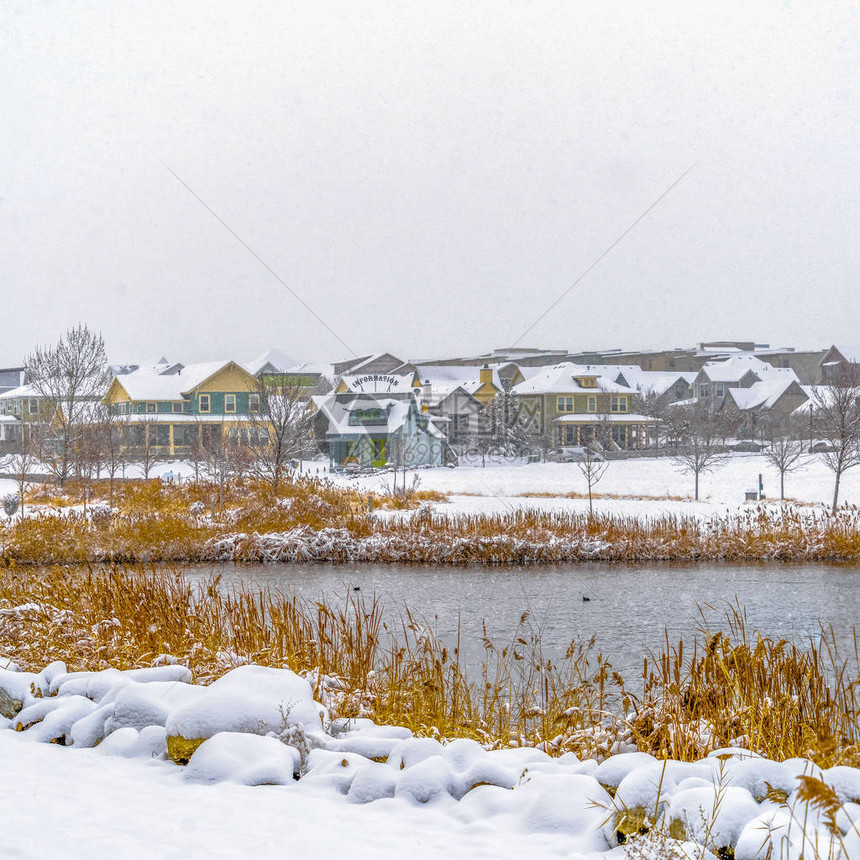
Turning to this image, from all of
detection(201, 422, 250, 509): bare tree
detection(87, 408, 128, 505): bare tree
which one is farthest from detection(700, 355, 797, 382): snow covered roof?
detection(201, 422, 250, 509): bare tree

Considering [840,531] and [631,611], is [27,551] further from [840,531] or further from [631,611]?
[840,531]

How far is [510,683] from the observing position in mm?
7324

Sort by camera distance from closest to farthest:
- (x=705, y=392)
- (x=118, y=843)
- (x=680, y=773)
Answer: (x=118, y=843), (x=680, y=773), (x=705, y=392)

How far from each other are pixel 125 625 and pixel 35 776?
13.4ft

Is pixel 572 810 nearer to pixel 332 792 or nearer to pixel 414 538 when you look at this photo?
pixel 332 792

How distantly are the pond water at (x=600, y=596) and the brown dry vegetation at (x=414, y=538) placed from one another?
917mm

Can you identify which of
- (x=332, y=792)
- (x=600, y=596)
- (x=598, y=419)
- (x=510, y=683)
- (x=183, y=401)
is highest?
(x=183, y=401)

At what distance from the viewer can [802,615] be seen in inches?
506

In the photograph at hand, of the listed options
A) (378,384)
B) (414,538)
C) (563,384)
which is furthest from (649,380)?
(414,538)

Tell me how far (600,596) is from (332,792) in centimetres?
1045

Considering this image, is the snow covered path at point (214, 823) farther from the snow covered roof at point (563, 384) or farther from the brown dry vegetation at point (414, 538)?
the snow covered roof at point (563, 384)

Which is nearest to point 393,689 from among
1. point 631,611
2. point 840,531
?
point 631,611

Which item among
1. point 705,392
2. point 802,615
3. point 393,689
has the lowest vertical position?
point 802,615

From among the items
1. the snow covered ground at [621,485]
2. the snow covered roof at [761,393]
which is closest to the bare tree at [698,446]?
the snow covered ground at [621,485]
